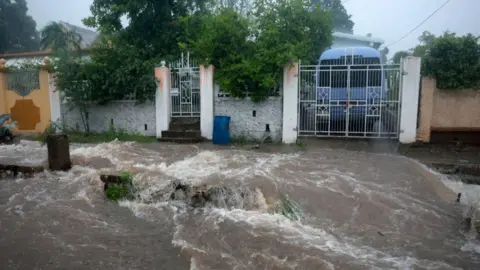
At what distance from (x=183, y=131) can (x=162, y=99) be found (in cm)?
138

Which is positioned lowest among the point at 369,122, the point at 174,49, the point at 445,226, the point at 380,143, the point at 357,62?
the point at 445,226

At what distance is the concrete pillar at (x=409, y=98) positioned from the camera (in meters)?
9.02

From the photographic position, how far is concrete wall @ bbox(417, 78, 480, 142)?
879cm

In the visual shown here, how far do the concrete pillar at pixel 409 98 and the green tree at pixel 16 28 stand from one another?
Result: 29.4 meters

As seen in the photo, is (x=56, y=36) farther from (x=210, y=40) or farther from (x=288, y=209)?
(x=288, y=209)

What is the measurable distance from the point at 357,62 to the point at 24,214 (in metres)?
9.15

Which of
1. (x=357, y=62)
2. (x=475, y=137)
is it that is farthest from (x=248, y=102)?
(x=475, y=137)

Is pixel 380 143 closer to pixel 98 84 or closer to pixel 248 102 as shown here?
pixel 248 102

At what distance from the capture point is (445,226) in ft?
15.8

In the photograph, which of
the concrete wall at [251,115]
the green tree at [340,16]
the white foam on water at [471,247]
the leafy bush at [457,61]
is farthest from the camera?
the green tree at [340,16]

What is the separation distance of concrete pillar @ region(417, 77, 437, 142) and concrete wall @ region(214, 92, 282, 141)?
3.99 meters

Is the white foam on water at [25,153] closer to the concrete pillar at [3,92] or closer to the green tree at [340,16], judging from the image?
the concrete pillar at [3,92]

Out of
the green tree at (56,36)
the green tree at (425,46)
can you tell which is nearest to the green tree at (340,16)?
the green tree at (425,46)

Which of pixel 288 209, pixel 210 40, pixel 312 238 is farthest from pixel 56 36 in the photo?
pixel 312 238
